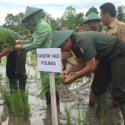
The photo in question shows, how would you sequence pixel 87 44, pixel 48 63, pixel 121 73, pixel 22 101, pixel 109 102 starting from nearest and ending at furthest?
pixel 48 63
pixel 87 44
pixel 121 73
pixel 22 101
pixel 109 102

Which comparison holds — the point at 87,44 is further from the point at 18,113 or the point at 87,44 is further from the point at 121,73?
the point at 18,113

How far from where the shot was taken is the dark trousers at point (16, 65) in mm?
4410

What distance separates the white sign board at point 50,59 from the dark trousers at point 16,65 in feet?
5.58

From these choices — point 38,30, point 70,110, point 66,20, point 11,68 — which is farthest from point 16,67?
point 66,20

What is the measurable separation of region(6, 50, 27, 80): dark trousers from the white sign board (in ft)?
5.58

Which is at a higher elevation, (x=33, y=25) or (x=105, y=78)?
(x=33, y=25)

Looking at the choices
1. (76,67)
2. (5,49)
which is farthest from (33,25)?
(76,67)

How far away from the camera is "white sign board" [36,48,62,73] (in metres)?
2.46

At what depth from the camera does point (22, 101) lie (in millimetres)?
3547

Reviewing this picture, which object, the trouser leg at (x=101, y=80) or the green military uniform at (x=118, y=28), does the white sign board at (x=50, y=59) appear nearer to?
the trouser leg at (x=101, y=80)

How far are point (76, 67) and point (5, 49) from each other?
1.26 meters

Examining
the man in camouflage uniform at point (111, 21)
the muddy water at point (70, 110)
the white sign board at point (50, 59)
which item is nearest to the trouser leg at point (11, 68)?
the muddy water at point (70, 110)

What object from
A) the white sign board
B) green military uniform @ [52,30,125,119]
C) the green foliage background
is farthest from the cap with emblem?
the green foliage background

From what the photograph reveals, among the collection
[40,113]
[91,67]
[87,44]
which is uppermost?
[87,44]
